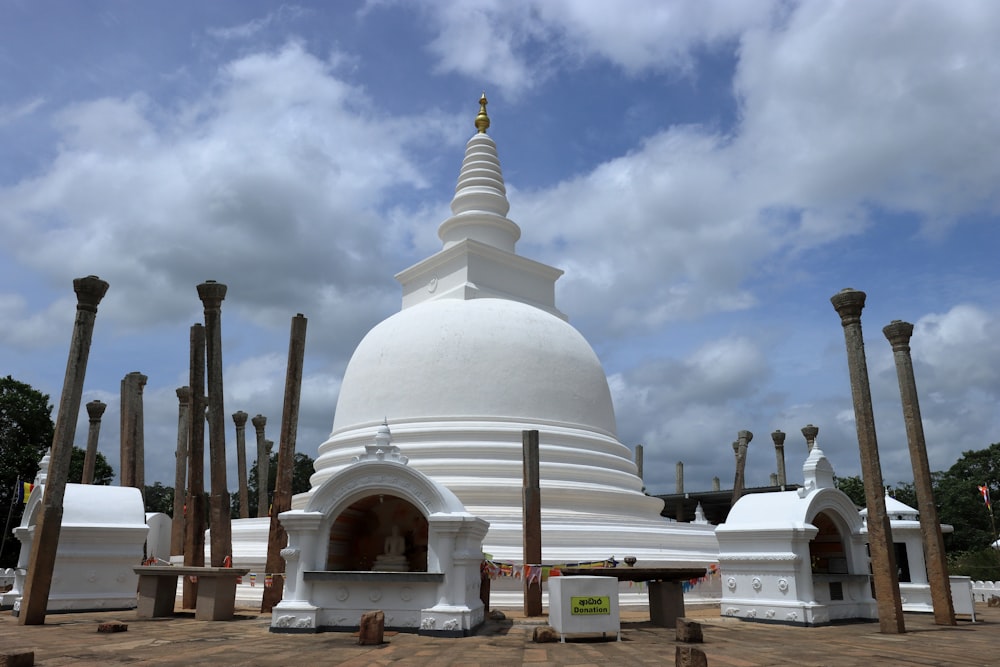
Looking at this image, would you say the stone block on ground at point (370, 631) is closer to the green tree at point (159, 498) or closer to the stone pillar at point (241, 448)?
the stone pillar at point (241, 448)

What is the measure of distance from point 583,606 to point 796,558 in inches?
228

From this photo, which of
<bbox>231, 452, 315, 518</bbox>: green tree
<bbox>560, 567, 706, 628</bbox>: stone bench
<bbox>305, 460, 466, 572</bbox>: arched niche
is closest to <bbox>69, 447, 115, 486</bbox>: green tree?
<bbox>231, 452, 315, 518</bbox>: green tree

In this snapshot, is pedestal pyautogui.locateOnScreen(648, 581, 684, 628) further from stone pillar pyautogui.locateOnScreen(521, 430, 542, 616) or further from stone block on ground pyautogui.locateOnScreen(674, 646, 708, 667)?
stone block on ground pyautogui.locateOnScreen(674, 646, 708, 667)

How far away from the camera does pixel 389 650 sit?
1079cm

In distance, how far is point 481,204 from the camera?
96.6 ft

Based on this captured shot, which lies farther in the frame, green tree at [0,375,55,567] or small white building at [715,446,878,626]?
green tree at [0,375,55,567]

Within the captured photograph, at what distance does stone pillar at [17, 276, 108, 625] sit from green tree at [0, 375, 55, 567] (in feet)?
80.5

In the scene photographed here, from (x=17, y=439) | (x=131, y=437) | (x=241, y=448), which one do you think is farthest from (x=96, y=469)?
(x=131, y=437)

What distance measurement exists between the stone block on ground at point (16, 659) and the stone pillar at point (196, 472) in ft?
27.0

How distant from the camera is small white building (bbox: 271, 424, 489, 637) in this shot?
13.1 m

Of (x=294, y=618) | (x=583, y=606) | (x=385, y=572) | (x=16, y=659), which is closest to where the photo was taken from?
(x=16, y=659)

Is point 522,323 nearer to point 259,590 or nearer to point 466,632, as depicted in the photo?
point 259,590

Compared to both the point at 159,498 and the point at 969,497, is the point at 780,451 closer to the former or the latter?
the point at 969,497

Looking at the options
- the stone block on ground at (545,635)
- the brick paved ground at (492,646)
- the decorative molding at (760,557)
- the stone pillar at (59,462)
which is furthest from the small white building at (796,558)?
the stone pillar at (59,462)
